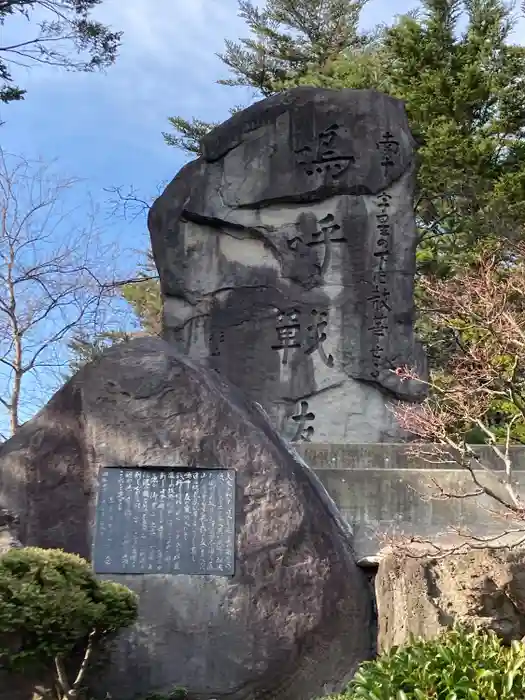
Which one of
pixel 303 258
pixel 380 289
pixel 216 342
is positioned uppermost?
pixel 303 258

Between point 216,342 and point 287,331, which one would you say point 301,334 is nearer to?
point 287,331

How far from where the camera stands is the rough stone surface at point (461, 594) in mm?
4277

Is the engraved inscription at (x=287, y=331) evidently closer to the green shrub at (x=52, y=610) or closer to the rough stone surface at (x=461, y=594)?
the rough stone surface at (x=461, y=594)

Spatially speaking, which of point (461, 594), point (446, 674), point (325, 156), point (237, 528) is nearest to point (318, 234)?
point (325, 156)

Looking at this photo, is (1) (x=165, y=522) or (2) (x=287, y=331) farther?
(2) (x=287, y=331)

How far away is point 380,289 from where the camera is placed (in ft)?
25.1

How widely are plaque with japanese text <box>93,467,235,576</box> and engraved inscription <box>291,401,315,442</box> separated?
248 centimetres

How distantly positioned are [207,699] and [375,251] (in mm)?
4624

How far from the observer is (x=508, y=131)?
14578 millimetres

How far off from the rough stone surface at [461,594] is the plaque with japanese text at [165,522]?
1.09 meters

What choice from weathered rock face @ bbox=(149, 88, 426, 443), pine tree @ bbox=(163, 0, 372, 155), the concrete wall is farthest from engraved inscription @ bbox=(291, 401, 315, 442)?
pine tree @ bbox=(163, 0, 372, 155)

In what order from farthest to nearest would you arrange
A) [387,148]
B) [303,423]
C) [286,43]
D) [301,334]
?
[286,43], [387,148], [301,334], [303,423]

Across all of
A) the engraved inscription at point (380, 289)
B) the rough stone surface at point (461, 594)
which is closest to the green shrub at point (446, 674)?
the rough stone surface at point (461, 594)

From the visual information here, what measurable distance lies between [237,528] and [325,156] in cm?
443
